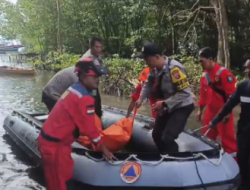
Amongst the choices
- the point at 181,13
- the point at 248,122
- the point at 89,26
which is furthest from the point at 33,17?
the point at 248,122

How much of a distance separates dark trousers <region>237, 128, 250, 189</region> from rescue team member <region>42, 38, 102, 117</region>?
2101mm

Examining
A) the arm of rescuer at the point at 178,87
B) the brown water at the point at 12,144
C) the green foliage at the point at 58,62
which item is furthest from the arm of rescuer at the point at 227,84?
the green foliage at the point at 58,62

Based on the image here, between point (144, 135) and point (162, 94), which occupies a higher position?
point (162, 94)

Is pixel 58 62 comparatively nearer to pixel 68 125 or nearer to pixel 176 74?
pixel 176 74

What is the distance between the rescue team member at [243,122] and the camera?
4555 mm

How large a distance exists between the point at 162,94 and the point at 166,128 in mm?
394

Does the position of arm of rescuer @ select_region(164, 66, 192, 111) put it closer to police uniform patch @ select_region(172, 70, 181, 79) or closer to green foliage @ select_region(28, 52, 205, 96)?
police uniform patch @ select_region(172, 70, 181, 79)

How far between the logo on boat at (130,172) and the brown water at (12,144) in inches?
70.4

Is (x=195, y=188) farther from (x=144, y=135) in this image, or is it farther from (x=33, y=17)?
(x=33, y=17)

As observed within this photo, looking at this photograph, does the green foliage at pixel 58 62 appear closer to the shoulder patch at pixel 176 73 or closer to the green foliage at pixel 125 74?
the green foliage at pixel 125 74

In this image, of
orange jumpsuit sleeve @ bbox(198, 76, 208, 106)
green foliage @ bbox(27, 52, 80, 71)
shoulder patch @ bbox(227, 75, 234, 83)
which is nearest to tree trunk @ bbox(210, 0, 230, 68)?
orange jumpsuit sleeve @ bbox(198, 76, 208, 106)

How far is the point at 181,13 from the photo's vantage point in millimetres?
15148

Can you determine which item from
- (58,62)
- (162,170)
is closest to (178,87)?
(162,170)

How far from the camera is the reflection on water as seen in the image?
5.99 metres
